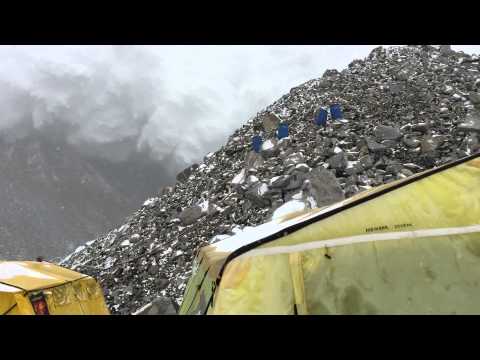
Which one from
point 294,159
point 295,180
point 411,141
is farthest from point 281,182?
point 411,141

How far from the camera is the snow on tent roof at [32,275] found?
666 centimetres

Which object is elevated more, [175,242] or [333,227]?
[333,227]

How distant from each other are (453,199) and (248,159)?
1594 cm

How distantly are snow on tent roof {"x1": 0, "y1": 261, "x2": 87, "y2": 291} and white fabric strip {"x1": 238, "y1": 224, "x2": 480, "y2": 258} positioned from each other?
480 cm

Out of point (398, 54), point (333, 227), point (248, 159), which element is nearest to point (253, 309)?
point (333, 227)

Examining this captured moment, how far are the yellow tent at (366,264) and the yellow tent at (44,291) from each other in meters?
4.24

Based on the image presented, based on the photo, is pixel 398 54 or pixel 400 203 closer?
pixel 400 203

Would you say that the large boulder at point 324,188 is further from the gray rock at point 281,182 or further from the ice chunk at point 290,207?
the gray rock at point 281,182

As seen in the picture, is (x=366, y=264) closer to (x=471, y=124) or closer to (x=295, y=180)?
(x=295, y=180)

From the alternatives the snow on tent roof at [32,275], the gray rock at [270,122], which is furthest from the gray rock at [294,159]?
the snow on tent roof at [32,275]
